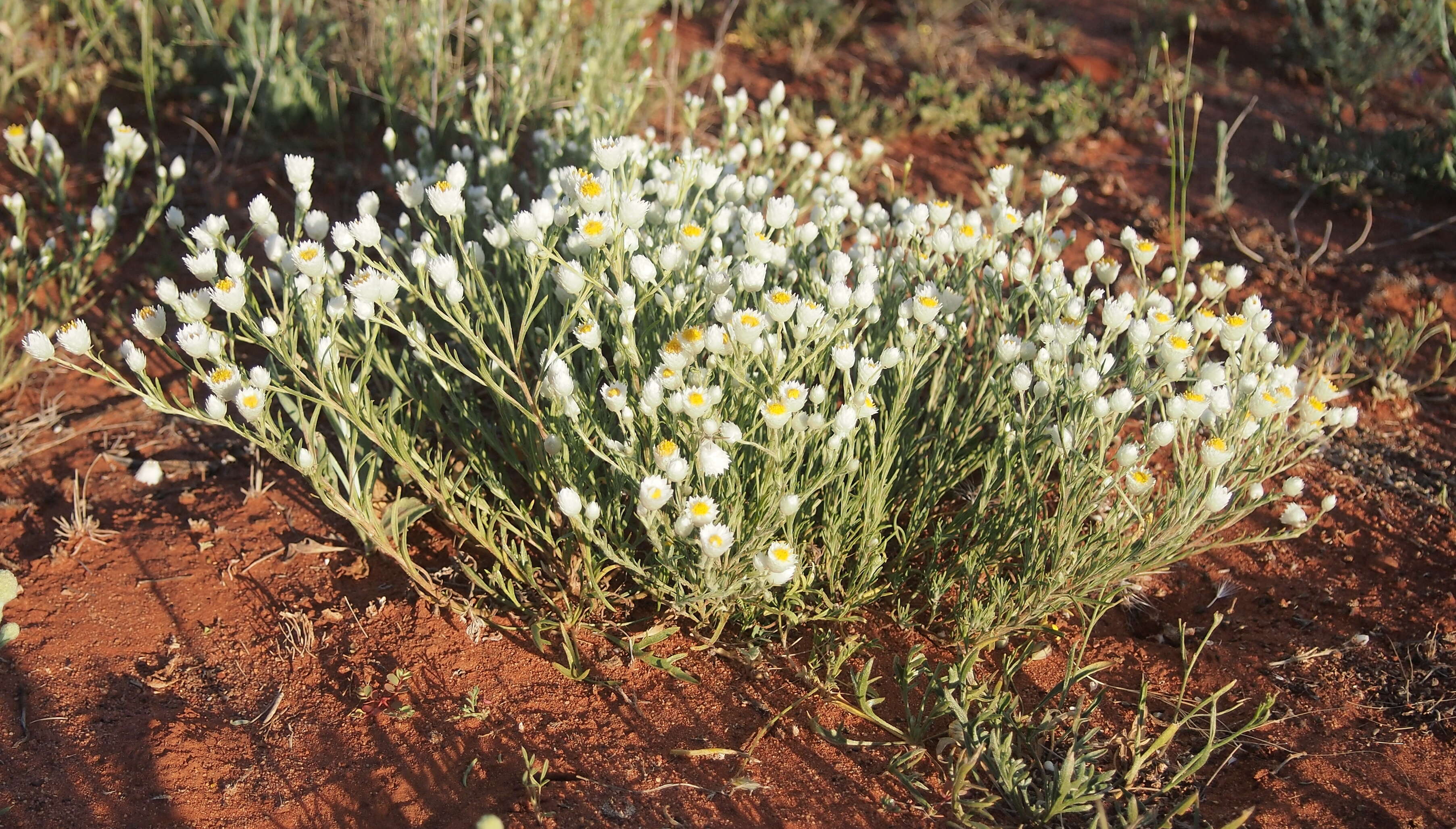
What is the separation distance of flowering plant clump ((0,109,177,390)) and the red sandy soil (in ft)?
1.13

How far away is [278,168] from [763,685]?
3.59 metres

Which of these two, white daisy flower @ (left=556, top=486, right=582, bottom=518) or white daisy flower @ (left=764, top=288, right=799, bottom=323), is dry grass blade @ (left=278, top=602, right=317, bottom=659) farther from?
white daisy flower @ (left=764, top=288, right=799, bottom=323)

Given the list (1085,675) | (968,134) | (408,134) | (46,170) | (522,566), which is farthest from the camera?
(968,134)

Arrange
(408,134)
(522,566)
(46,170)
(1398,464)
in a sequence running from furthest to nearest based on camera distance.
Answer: (408,134)
(46,170)
(1398,464)
(522,566)

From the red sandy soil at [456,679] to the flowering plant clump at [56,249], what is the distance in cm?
35

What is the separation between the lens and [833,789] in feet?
7.80

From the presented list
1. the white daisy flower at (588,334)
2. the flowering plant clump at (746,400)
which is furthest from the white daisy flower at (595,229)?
the white daisy flower at (588,334)

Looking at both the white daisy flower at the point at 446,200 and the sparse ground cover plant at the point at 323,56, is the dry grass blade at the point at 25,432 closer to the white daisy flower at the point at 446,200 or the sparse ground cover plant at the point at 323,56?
the sparse ground cover plant at the point at 323,56

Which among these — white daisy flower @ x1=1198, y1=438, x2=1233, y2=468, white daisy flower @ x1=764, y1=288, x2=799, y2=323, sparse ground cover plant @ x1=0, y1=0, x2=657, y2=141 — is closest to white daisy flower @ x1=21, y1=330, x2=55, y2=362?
white daisy flower @ x1=764, y1=288, x2=799, y2=323

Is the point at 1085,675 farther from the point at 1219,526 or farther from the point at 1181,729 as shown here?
the point at 1219,526

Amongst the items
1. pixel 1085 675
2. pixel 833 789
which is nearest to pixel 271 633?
pixel 833 789

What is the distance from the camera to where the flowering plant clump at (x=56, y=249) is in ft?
11.6

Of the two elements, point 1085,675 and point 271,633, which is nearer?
point 1085,675

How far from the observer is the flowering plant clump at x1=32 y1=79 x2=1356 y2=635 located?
2.31 metres
